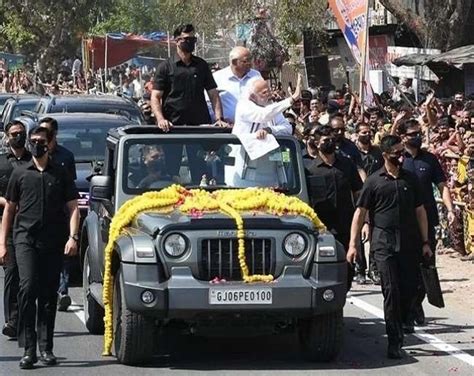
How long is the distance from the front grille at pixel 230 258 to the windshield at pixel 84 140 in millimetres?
6249

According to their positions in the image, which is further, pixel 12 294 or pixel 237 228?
pixel 12 294

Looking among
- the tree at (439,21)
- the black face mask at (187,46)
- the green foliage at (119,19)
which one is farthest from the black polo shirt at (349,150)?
the green foliage at (119,19)

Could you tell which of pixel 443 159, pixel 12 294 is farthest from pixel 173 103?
pixel 443 159

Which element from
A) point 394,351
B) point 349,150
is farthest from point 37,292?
point 349,150

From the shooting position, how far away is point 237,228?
32.6ft

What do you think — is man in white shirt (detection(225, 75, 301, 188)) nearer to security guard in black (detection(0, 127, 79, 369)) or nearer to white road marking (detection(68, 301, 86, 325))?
security guard in black (detection(0, 127, 79, 369))

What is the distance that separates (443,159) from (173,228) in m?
8.36

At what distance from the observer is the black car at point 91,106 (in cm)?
1858

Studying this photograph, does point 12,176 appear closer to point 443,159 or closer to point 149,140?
point 149,140

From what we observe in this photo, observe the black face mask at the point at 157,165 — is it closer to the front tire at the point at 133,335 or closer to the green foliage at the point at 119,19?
the front tire at the point at 133,335

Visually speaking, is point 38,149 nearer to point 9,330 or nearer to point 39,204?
point 39,204

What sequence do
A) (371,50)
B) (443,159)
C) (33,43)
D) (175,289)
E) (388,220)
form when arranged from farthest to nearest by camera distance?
(33,43), (371,50), (443,159), (388,220), (175,289)

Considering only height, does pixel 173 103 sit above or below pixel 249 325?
above

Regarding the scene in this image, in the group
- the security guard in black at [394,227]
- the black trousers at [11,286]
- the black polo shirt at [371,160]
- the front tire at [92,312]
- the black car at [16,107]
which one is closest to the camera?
the security guard in black at [394,227]
